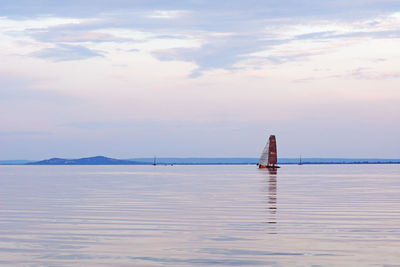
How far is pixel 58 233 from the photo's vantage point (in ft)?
89.5

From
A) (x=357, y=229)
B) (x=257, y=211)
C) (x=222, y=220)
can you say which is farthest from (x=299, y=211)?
(x=357, y=229)

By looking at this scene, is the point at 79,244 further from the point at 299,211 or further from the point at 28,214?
the point at 299,211

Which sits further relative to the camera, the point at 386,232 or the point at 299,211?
the point at 299,211

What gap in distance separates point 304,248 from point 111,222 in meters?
12.4

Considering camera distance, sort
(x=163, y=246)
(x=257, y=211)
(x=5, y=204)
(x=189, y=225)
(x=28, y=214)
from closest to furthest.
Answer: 1. (x=163, y=246)
2. (x=189, y=225)
3. (x=28, y=214)
4. (x=257, y=211)
5. (x=5, y=204)

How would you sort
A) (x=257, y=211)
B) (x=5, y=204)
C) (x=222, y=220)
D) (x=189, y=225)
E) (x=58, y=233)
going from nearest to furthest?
1. (x=58, y=233)
2. (x=189, y=225)
3. (x=222, y=220)
4. (x=257, y=211)
5. (x=5, y=204)

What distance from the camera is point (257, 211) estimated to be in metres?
39.4

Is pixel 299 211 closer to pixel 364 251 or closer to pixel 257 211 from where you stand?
pixel 257 211

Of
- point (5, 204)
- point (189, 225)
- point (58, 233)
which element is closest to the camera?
point (58, 233)

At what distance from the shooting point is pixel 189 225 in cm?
3062

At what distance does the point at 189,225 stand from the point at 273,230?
421 cm

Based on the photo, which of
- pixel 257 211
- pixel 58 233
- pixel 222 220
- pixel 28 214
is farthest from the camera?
pixel 257 211

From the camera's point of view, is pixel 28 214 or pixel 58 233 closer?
pixel 58 233

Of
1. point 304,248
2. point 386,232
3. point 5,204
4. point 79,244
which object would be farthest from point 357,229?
point 5,204
